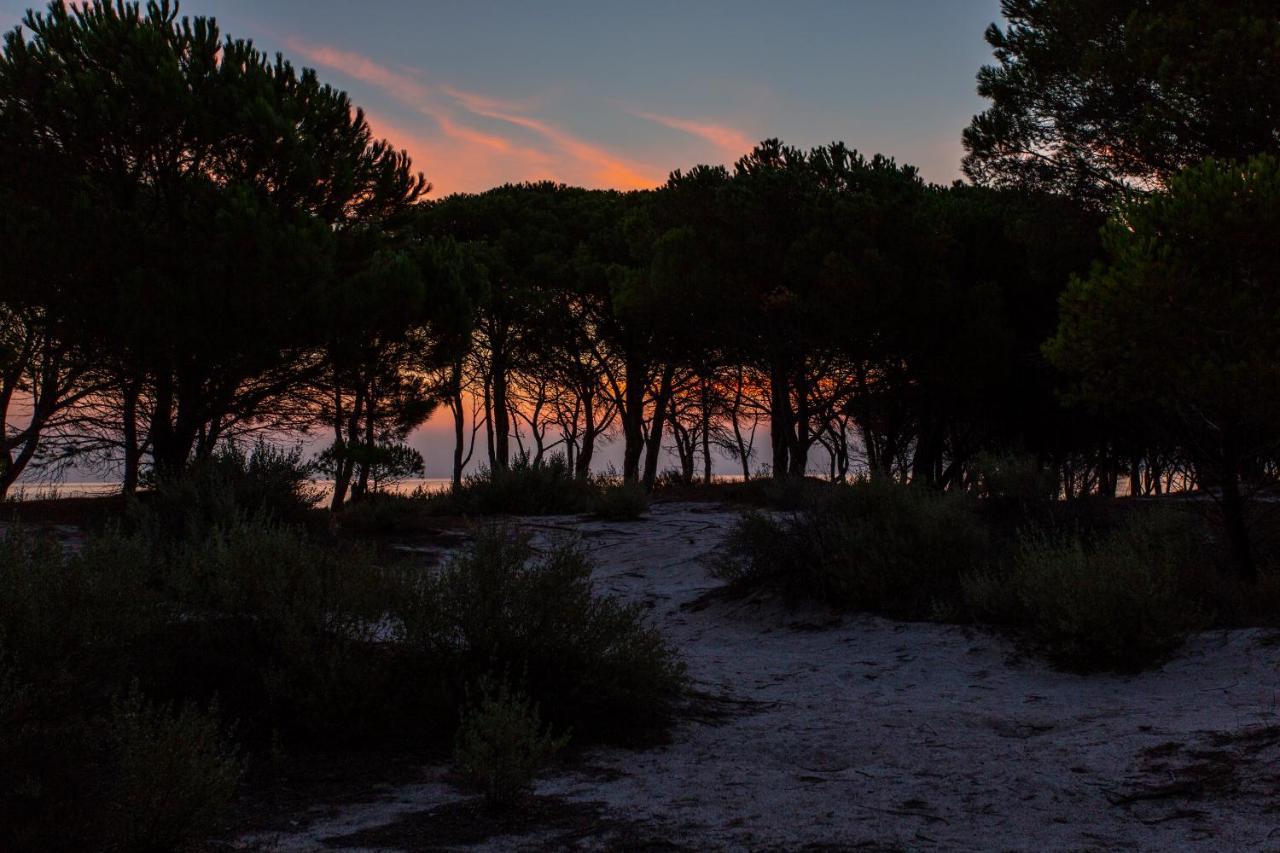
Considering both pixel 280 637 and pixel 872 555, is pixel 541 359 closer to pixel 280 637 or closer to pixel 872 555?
pixel 872 555

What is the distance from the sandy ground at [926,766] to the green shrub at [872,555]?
1.13 meters

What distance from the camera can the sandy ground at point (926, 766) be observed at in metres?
4.21


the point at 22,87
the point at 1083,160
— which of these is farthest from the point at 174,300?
the point at 1083,160

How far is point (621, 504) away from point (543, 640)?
10.2 meters

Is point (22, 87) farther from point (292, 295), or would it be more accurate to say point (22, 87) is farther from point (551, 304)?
point (551, 304)

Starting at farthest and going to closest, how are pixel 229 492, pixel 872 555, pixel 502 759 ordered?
pixel 229 492 → pixel 872 555 → pixel 502 759

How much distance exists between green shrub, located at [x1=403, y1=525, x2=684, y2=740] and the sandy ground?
1.09 ft

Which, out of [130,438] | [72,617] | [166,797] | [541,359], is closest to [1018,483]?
[72,617]

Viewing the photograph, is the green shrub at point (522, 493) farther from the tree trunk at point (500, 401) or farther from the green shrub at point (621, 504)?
the tree trunk at point (500, 401)

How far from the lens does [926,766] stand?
525 centimetres

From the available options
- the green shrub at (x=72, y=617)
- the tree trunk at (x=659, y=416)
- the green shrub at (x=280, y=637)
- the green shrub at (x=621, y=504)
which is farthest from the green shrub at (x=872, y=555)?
the tree trunk at (x=659, y=416)

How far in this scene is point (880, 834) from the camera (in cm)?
423

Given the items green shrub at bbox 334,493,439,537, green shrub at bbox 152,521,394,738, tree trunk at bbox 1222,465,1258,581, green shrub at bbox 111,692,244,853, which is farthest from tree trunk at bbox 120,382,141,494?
tree trunk at bbox 1222,465,1258,581

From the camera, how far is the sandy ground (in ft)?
13.8
